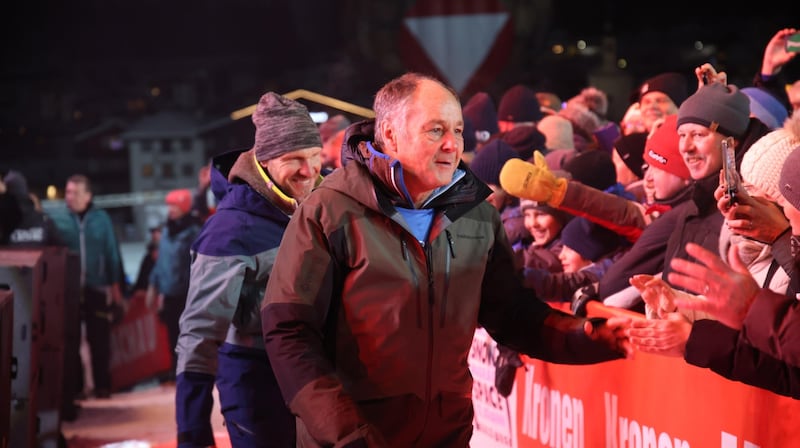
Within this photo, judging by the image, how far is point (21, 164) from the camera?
134ft

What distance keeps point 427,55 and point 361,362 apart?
9.63m

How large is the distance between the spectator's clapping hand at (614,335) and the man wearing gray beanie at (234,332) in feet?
4.63

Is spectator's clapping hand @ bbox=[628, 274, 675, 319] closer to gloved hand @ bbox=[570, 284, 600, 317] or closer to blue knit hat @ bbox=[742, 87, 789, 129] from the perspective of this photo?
gloved hand @ bbox=[570, 284, 600, 317]

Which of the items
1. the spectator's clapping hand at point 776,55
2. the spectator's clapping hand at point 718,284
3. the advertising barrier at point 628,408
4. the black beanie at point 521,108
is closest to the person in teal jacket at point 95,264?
the black beanie at point 521,108

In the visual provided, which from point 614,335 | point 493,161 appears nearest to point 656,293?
point 614,335

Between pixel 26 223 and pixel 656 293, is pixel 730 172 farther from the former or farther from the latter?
pixel 26 223

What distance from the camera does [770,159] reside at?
411cm

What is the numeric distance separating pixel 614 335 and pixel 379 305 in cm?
80

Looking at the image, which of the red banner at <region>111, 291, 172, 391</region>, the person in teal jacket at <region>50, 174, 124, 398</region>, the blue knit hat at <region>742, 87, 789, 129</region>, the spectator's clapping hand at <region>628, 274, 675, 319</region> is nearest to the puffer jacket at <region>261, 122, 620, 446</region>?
the spectator's clapping hand at <region>628, 274, 675, 319</region>

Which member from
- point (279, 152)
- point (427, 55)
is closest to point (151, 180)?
point (427, 55)

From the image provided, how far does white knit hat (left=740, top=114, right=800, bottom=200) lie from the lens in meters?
4.08

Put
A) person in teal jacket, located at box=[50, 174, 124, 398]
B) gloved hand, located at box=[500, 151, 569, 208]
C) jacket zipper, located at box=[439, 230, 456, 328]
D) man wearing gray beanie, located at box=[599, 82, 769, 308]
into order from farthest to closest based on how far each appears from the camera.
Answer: person in teal jacket, located at box=[50, 174, 124, 398], gloved hand, located at box=[500, 151, 569, 208], man wearing gray beanie, located at box=[599, 82, 769, 308], jacket zipper, located at box=[439, 230, 456, 328]

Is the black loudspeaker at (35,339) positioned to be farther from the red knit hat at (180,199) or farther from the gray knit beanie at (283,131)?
the red knit hat at (180,199)

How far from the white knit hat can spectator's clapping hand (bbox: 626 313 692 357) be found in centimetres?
83
